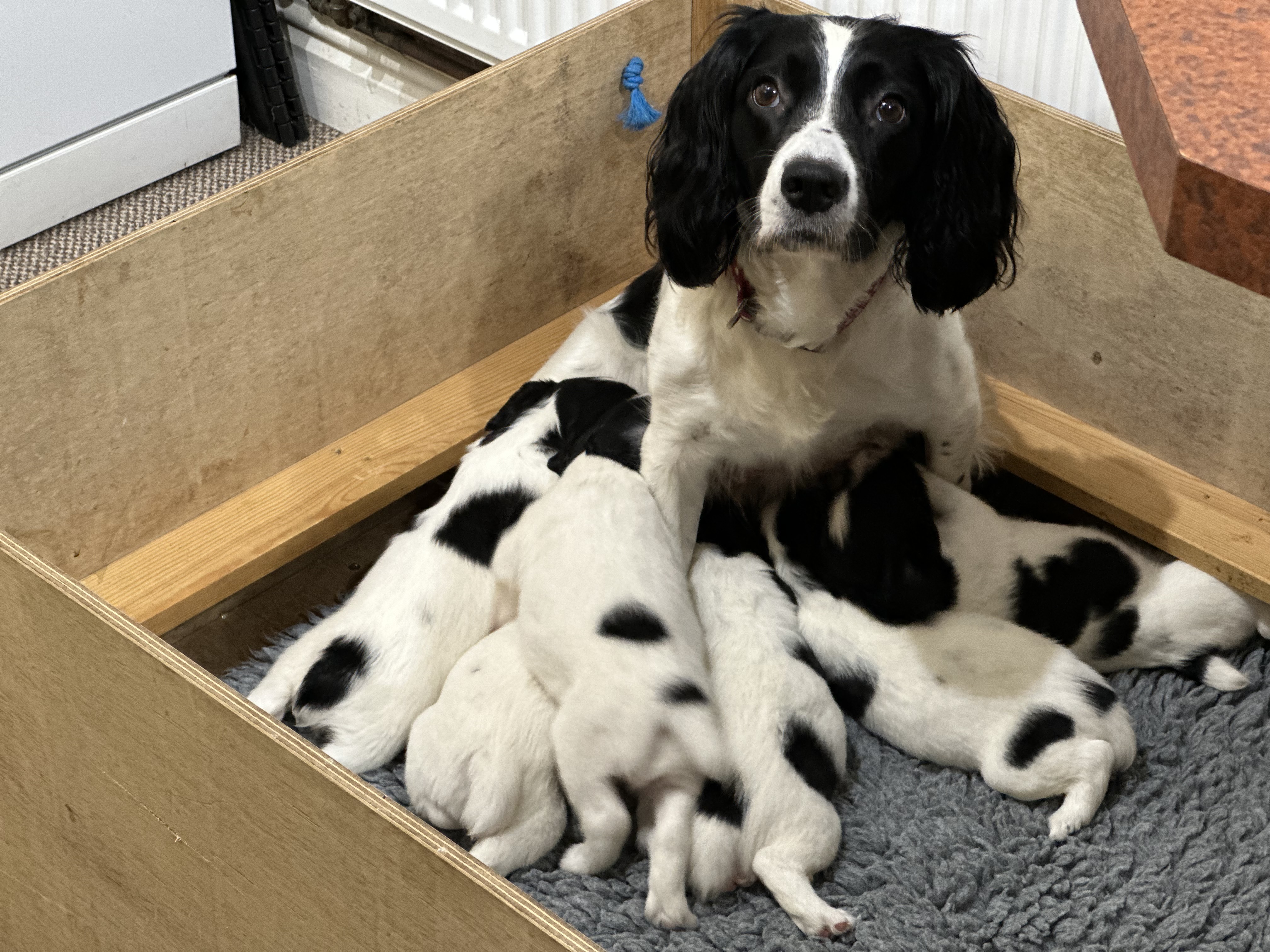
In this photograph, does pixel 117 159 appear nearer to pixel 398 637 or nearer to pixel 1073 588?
pixel 398 637

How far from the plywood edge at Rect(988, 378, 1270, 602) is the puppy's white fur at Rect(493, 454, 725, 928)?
1.99 ft

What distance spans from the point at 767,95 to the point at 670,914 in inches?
30.9

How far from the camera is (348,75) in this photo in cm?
313

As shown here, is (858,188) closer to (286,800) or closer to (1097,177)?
(1097,177)

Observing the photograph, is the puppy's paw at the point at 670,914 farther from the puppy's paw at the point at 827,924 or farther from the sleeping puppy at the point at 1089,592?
the sleeping puppy at the point at 1089,592

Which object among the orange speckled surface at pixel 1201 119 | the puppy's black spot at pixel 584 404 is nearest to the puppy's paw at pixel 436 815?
the puppy's black spot at pixel 584 404

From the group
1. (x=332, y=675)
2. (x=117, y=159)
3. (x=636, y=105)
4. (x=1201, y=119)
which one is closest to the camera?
(x=1201, y=119)

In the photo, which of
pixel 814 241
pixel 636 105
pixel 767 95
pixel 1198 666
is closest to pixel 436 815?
pixel 814 241

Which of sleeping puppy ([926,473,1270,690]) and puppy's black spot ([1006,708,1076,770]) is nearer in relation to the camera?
puppy's black spot ([1006,708,1076,770])

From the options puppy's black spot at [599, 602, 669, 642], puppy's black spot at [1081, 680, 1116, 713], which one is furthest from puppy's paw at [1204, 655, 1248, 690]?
puppy's black spot at [599, 602, 669, 642]

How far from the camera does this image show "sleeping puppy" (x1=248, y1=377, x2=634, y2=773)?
1519 mm

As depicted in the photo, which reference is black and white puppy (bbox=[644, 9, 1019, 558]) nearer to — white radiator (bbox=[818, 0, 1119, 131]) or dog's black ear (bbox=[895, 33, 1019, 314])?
dog's black ear (bbox=[895, 33, 1019, 314])

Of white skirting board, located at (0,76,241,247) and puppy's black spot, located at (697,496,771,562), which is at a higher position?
puppy's black spot, located at (697,496,771,562)

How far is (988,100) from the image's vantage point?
141 centimetres
